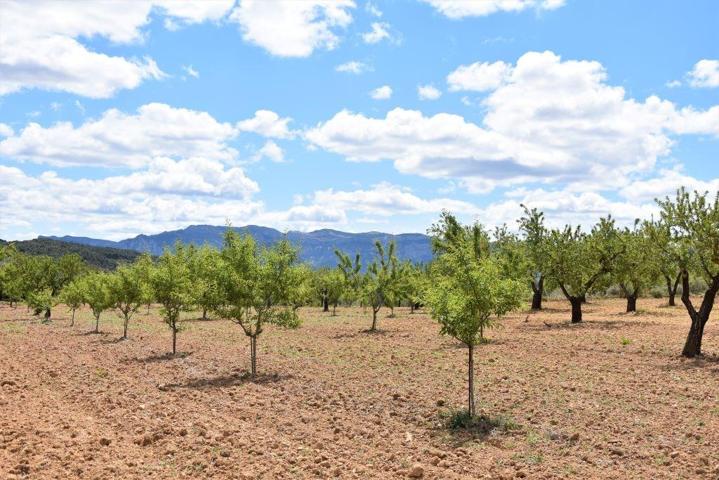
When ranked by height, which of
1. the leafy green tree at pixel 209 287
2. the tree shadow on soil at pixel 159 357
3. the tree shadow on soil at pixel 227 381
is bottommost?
the tree shadow on soil at pixel 159 357

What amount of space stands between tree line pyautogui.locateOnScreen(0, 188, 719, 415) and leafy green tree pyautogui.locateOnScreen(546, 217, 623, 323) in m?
0.08

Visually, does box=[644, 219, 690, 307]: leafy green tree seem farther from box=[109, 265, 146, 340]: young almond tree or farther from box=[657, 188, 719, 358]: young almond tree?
box=[109, 265, 146, 340]: young almond tree

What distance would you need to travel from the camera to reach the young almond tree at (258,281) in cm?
2548

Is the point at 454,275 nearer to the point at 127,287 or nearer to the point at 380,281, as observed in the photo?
the point at 380,281

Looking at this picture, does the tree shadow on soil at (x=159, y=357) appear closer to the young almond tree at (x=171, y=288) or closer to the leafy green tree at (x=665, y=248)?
the young almond tree at (x=171, y=288)

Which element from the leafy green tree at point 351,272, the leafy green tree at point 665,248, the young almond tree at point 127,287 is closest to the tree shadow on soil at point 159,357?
the young almond tree at point 127,287

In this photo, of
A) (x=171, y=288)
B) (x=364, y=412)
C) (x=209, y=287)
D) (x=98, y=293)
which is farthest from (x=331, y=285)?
(x=364, y=412)

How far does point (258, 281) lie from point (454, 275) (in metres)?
11.2

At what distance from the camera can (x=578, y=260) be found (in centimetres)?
4206

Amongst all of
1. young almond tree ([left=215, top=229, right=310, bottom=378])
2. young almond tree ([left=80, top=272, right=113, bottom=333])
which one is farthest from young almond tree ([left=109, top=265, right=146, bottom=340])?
young almond tree ([left=215, top=229, right=310, bottom=378])

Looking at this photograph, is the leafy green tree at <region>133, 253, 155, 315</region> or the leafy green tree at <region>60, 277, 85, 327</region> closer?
the leafy green tree at <region>133, 253, 155, 315</region>

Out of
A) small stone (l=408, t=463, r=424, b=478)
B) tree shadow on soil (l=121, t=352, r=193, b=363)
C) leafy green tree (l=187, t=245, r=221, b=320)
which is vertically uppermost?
leafy green tree (l=187, t=245, r=221, b=320)

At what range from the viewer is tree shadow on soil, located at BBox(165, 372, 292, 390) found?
22672 mm

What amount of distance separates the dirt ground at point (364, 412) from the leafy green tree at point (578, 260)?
9.84 m
